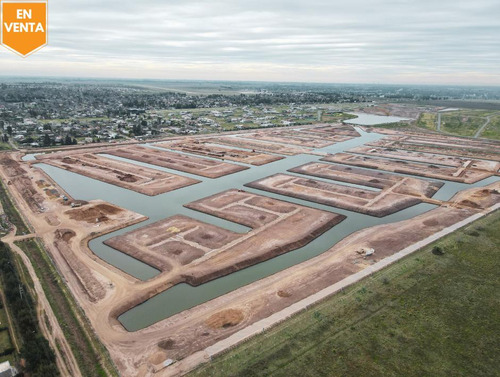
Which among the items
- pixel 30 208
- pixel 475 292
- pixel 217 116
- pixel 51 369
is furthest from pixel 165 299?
pixel 217 116

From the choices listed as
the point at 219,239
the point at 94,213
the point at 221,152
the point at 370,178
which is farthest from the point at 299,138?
the point at 219,239

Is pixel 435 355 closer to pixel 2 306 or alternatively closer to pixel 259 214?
pixel 259 214

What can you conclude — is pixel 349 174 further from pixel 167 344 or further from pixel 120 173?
pixel 167 344

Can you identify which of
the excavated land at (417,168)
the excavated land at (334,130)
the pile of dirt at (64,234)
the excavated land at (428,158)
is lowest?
the pile of dirt at (64,234)

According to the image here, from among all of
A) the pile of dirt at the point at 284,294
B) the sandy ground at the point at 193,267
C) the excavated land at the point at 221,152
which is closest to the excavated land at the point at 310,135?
the excavated land at the point at 221,152

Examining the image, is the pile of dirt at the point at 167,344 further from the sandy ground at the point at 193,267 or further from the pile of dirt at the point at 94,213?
the pile of dirt at the point at 94,213

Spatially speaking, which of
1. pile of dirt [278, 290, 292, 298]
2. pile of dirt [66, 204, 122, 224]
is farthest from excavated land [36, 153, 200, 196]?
pile of dirt [278, 290, 292, 298]
